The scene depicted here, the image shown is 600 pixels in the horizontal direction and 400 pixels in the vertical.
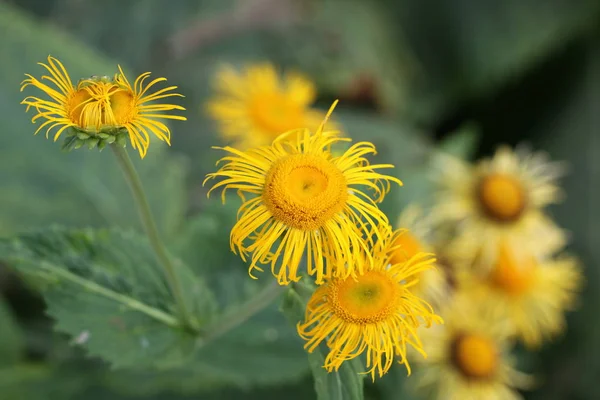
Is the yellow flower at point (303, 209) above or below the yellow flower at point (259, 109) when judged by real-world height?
below

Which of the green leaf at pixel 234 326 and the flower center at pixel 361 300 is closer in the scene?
the flower center at pixel 361 300

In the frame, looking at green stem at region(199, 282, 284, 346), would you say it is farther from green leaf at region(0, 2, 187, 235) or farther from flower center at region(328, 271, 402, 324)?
green leaf at region(0, 2, 187, 235)

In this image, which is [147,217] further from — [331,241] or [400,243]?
[400,243]

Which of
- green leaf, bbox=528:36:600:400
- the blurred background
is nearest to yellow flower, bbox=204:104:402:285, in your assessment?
the blurred background

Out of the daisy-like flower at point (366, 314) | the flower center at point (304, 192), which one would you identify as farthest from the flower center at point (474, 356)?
the flower center at point (304, 192)

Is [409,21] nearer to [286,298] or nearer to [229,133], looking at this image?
[229,133]

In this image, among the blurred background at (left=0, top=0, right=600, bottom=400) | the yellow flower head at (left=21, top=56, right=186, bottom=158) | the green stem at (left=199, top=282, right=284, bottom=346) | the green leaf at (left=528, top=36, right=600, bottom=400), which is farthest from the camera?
the green leaf at (left=528, top=36, right=600, bottom=400)

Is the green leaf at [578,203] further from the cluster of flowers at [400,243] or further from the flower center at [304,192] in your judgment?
the flower center at [304,192]
